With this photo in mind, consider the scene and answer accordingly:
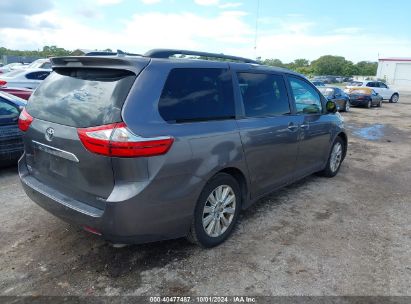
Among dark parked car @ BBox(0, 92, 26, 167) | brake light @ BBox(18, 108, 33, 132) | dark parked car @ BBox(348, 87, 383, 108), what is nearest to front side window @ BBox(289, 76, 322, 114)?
brake light @ BBox(18, 108, 33, 132)

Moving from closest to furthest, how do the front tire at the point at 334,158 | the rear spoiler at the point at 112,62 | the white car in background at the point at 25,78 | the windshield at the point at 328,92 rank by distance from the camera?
the rear spoiler at the point at 112,62 → the front tire at the point at 334,158 → the white car in background at the point at 25,78 → the windshield at the point at 328,92

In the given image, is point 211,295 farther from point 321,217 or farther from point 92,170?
point 321,217

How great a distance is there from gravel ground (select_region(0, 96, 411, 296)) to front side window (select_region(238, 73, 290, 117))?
1290 mm

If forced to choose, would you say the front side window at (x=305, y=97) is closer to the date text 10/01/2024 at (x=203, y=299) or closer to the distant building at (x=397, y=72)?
the date text 10/01/2024 at (x=203, y=299)

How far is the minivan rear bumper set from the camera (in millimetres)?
2711

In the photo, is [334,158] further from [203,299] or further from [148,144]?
[148,144]

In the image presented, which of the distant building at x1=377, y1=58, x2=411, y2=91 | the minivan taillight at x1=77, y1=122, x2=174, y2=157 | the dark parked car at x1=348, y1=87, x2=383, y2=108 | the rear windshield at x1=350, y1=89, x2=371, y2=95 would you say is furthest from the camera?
the distant building at x1=377, y1=58, x2=411, y2=91

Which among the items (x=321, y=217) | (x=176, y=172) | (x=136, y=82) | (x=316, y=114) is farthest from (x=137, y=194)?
(x=316, y=114)

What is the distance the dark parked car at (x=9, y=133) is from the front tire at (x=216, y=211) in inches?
149

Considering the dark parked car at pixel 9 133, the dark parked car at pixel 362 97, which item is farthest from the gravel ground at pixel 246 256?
the dark parked car at pixel 362 97

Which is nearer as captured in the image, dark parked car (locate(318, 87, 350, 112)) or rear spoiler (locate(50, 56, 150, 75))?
rear spoiler (locate(50, 56, 150, 75))

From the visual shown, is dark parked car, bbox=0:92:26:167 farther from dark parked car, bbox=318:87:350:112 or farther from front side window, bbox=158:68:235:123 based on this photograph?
dark parked car, bbox=318:87:350:112

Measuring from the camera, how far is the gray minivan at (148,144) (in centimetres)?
270

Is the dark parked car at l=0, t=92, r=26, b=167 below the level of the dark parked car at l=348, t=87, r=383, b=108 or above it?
above
